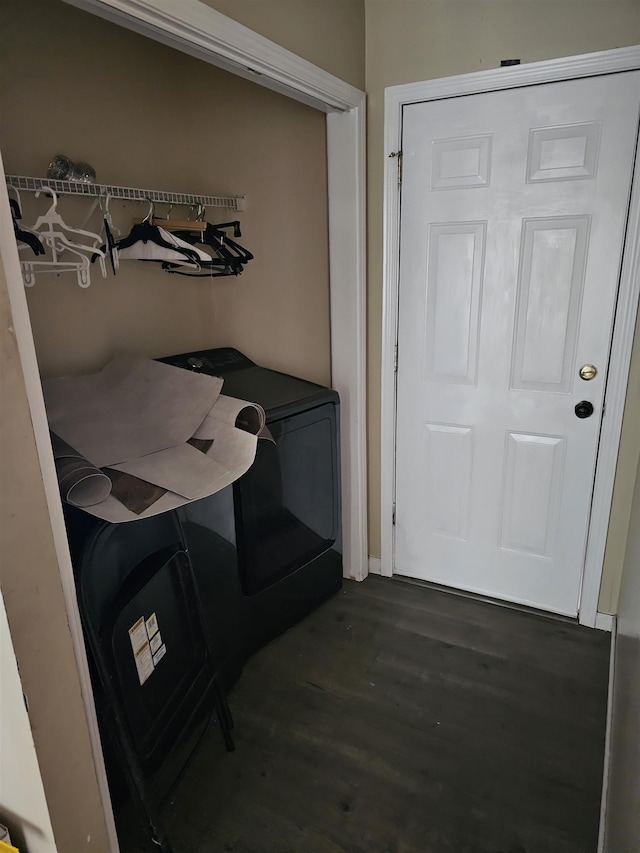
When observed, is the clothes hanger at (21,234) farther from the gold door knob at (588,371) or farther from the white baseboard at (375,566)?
the white baseboard at (375,566)

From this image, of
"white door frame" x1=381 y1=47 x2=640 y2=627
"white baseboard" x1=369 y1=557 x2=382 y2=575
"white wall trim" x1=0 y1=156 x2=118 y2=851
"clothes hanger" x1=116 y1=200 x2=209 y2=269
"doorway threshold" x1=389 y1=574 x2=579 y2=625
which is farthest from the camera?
"white baseboard" x1=369 y1=557 x2=382 y2=575

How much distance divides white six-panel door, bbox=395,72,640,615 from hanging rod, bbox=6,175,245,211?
2.60ft

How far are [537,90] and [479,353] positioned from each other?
0.94 meters

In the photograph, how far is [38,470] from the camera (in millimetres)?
953

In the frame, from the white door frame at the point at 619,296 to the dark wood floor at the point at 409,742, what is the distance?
0.43m

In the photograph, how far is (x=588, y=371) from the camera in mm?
2129

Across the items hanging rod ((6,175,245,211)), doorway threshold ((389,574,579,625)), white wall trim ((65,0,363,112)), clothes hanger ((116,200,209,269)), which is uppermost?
white wall trim ((65,0,363,112))

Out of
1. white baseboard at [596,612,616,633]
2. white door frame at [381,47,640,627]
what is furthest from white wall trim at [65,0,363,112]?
white baseboard at [596,612,616,633]

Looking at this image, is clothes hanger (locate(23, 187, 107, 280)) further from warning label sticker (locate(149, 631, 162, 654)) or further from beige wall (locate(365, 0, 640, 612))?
beige wall (locate(365, 0, 640, 612))

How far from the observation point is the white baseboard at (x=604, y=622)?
233 centimetres

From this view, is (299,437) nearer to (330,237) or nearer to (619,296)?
(330,237)

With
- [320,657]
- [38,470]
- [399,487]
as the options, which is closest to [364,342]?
[399,487]

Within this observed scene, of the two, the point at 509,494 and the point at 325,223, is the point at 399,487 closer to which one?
the point at 509,494

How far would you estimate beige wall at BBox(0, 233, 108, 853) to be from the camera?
35.5 inches
